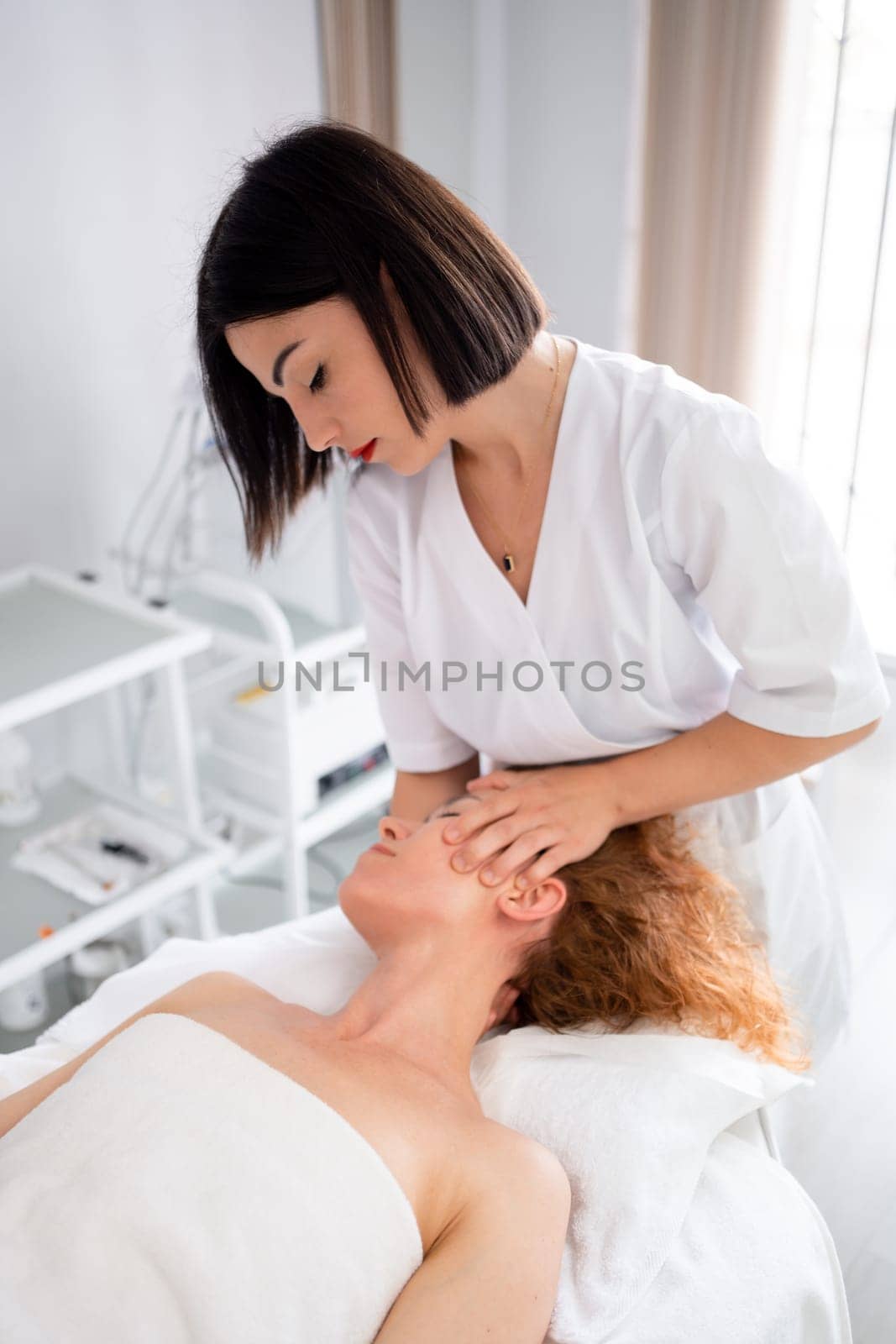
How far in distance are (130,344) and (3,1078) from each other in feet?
4.81

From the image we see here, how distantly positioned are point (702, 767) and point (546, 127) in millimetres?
1953

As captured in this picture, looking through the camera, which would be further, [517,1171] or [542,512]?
[542,512]

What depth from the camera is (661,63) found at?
89.0 inches

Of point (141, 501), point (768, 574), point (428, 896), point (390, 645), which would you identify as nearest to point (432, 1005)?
point (428, 896)

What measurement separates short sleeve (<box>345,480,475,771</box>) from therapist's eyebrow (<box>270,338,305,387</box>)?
31cm

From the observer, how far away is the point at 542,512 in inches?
48.9

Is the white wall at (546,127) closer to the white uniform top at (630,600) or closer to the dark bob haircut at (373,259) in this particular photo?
the white uniform top at (630,600)

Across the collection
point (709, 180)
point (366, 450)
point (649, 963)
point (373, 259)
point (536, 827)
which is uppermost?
point (709, 180)

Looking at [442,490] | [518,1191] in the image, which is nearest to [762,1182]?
[518,1191]

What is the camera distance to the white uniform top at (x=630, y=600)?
3.63 feet

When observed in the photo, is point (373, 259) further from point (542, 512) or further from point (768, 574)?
point (768, 574)

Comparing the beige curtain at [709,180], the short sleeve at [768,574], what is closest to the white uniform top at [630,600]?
the short sleeve at [768,574]

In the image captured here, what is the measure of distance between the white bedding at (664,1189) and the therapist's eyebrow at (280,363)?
0.75m

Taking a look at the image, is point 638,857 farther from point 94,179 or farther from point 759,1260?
point 94,179
